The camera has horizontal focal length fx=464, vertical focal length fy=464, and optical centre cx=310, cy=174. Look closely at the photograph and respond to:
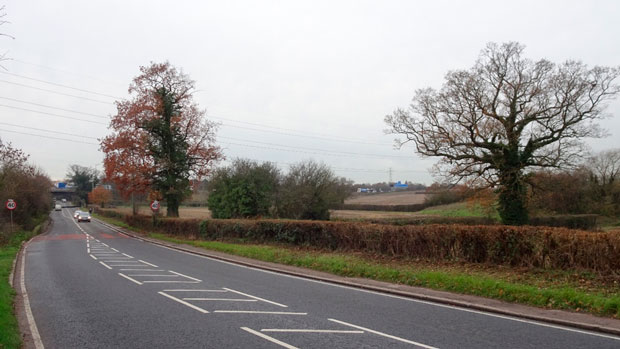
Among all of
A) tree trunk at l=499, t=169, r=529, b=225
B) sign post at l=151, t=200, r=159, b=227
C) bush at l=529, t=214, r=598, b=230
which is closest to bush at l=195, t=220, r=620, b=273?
sign post at l=151, t=200, r=159, b=227

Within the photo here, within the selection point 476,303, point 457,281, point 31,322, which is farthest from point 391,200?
point 31,322

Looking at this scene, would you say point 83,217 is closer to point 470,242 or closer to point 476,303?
point 470,242

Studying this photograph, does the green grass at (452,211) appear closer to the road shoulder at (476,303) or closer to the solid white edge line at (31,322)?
the road shoulder at (476,303)

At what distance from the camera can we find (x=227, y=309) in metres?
9.50

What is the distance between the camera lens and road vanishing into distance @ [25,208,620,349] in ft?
23.4

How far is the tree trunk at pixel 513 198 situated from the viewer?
34484 mm

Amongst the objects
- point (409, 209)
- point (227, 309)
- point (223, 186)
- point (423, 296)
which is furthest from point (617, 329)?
point (409, 209)

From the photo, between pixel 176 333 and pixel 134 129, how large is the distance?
34.7 metres

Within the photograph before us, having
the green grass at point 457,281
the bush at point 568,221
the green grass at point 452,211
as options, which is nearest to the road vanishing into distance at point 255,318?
the green grass at point 457,281

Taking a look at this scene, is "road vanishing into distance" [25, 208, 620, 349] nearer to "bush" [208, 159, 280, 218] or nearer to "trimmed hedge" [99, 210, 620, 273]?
"trimmed hedge" [99, 210, 620, 273]

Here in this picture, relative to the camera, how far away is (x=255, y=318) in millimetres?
8633

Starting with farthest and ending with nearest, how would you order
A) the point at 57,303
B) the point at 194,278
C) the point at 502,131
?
1. the point at 502,131
2. the point at 194,278
3. the point at 57,303

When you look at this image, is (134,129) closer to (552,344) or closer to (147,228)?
(147,228)

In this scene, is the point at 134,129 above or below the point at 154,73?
below
